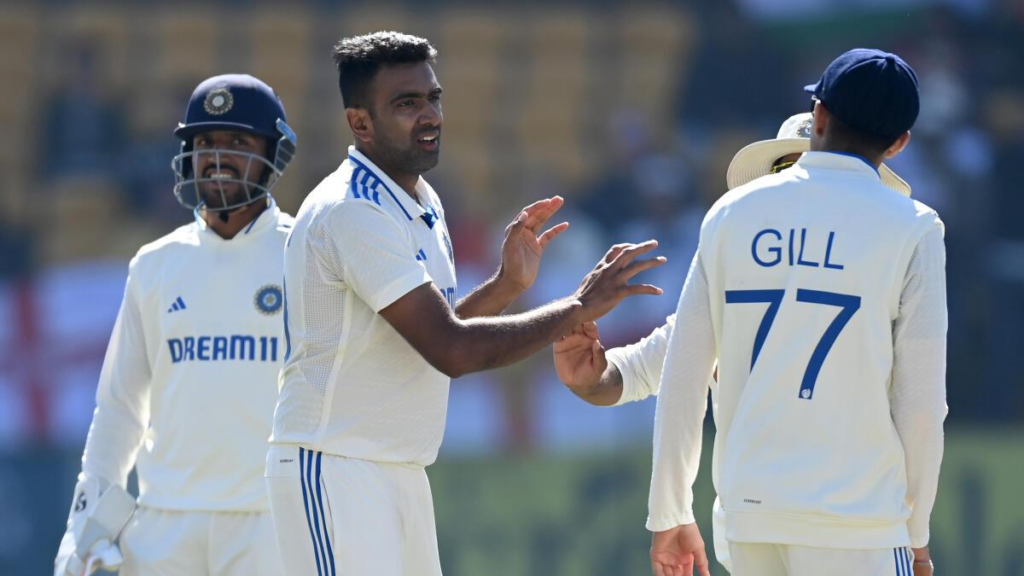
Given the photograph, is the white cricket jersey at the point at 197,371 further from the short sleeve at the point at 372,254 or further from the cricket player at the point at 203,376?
the short sleeve at the point at 372,254

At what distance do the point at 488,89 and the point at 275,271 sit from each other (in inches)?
258

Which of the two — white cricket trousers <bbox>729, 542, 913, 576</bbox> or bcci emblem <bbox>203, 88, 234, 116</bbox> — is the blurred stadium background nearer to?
bcci emblem <bbox>203, 88, 234, 116</bbox>

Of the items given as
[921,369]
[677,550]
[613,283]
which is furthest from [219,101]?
[921,369]

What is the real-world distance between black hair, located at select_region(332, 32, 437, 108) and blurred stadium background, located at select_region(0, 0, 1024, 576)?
4.73 metres

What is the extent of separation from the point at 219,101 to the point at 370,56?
0.96 metres

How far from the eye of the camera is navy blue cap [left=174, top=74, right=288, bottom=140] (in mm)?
4621

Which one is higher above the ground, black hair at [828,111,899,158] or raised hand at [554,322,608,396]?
black hair at [828,111,899,158]

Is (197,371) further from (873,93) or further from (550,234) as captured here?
(873,93)

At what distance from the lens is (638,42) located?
1081 cm

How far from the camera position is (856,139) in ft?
11.0

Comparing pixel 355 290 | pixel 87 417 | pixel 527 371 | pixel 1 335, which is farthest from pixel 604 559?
pixel 355 290

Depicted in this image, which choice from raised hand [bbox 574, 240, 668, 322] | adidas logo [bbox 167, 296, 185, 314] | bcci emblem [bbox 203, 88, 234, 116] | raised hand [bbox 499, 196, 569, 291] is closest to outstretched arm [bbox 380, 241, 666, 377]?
raised hand [bbox 574, 240, 668, 322]

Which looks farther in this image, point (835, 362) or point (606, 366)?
point (606, 366)

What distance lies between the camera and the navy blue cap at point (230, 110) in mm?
4621
